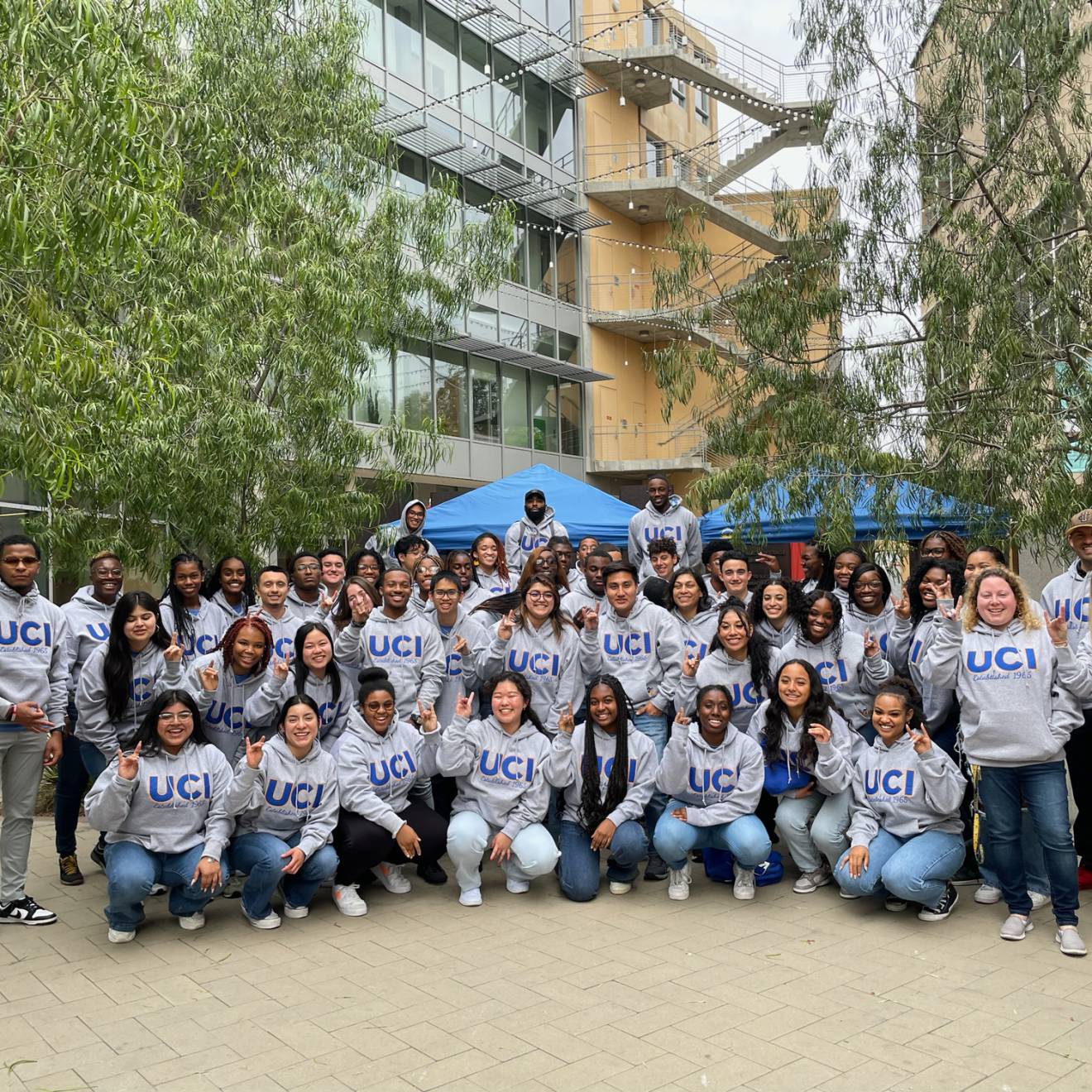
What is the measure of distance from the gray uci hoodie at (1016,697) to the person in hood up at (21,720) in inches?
197

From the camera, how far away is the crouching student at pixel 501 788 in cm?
634

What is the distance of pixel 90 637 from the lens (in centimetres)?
677

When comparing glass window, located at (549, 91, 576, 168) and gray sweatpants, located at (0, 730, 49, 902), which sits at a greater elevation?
glass window, located at (549, 91, 576, 168)

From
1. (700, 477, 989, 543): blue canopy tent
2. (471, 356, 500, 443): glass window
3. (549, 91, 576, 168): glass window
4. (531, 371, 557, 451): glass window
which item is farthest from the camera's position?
(549, 91, 576, 168): glass window

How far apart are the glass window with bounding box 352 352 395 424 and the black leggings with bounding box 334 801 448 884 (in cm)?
1410

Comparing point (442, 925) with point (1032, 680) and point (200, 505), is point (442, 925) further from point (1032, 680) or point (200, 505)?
point (200, 505)

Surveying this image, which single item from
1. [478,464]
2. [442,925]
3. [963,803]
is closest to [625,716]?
[442,925]

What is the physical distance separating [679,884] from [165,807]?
296 centimetres

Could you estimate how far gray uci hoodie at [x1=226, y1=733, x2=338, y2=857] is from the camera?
5969mm

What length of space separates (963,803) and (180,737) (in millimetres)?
4559

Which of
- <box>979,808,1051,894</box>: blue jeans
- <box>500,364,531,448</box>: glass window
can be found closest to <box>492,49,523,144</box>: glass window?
<box>500,364,531,448</box>: glass window

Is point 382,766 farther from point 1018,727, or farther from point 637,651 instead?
point 1018,727

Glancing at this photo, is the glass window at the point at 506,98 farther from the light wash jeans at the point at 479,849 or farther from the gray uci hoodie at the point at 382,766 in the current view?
the light wash jeans at the point at 479,849

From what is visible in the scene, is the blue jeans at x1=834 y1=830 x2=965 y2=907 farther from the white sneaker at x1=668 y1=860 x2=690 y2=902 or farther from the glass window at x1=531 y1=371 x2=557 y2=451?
the glass window at x1=531 y1=371 x2=557 y2=451
